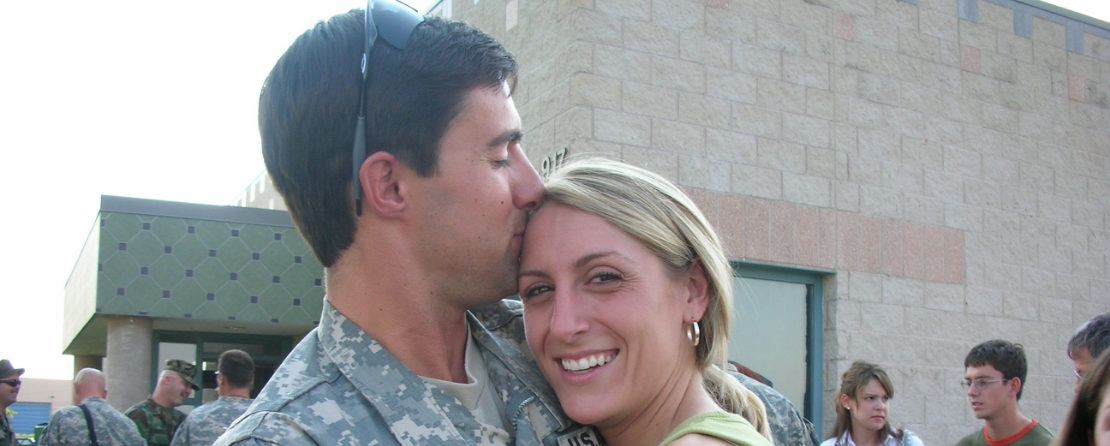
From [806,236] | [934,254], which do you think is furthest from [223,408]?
[934,254]

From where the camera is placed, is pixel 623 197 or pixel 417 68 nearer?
pixel 417 68

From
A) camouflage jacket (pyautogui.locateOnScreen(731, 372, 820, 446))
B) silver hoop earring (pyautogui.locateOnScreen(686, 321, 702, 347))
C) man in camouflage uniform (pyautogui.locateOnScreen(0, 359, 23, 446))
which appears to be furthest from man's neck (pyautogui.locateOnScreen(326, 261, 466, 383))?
man in camouflage uniform (pyautogui.locateOnScreen(0, 359, 23, 446))

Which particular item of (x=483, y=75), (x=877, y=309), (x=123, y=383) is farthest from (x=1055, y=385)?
(x=123, y=383)

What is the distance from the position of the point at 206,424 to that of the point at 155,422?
183cm

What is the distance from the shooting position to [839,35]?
741 cm

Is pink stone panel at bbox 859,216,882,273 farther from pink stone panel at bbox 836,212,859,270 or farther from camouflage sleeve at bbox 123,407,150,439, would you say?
camouflage sleeve at bbox 123,407,150,439

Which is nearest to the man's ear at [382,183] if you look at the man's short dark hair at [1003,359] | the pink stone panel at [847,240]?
the man's short dark hair at [1003,359]

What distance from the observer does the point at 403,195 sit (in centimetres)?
178

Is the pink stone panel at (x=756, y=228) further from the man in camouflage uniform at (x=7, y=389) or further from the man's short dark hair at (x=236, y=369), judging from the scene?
the man in camouflage uniform at (x=7, y=389)

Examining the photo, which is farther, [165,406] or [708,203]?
[165,406]

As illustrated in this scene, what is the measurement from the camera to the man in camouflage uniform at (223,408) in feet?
18.5

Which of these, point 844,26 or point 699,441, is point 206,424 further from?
point 844,26

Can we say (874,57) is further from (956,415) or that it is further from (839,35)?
(956,415)

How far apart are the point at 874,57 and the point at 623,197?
6131mm
